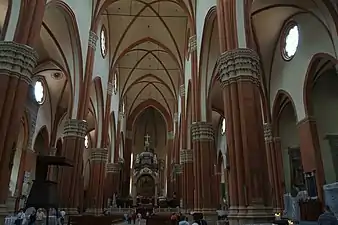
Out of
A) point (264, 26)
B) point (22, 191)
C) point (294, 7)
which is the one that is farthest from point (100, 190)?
point (294, 7)

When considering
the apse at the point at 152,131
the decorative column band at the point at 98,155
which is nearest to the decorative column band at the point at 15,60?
the decorative column band at the point at 98,155

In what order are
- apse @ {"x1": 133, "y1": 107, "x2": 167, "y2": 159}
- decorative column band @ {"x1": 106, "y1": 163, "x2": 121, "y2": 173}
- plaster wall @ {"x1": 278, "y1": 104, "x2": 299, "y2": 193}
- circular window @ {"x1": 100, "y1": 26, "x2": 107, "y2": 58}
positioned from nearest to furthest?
plaster wall @ {"x1": 278, "y1": 104, "x2": 299, "y2": 193} → circular window @ {"x1": 100, "y1": 26, "x2": 107, "y2": 58} → decorative column band @ {"x1": 106, "y1": 163, "x2": 121, "y2": 173} → apse @ {"x1": 133, "y1": 107, "x2": 167, "y2": 159}

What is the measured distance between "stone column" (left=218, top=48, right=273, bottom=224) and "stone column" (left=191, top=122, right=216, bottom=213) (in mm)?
6437

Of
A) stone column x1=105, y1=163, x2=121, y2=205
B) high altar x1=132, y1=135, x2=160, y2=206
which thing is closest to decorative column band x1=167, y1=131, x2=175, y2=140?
high altar x1=132, y1=135, x2=160, y2=206

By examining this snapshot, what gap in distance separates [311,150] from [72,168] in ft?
40.2

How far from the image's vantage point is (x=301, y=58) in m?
16.8

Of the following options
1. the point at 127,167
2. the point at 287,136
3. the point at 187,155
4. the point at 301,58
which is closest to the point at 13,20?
the point at 301,58

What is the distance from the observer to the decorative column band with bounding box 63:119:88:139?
1641 centimetres

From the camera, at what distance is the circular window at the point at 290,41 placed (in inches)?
679

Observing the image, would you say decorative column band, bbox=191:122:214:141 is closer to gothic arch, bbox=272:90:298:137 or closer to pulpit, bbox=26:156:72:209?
gothic arch, bbox=272:90:298:137

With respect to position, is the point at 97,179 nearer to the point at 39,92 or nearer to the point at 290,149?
the point at 39,92

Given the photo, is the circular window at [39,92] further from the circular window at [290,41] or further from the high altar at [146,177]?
the circular window at [290,41]

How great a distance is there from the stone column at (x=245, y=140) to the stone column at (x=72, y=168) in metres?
9.46

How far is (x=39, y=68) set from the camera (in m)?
21.1
